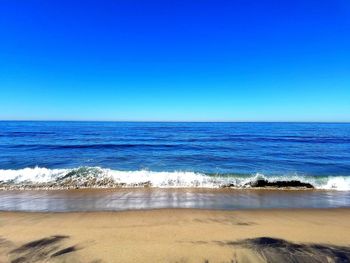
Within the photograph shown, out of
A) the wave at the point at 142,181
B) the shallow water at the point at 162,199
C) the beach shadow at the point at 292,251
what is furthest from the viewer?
the wave at the point at 142,181

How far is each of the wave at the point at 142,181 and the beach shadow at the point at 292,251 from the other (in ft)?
17.5

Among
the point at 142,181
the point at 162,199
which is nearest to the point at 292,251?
the point at 162,199

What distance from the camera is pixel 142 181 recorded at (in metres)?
10.3

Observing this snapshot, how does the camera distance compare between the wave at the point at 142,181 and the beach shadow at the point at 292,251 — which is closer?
the beach shadow at the point at 292,251

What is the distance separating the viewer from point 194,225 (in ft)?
17.8

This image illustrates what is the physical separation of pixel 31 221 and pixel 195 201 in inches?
187

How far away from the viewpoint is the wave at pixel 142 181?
994cm

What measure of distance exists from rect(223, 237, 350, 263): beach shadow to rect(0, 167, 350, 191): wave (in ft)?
17.5

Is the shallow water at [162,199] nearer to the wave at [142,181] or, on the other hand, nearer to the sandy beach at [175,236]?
the wave at [142,181]

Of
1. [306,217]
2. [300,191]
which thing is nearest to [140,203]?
[306,217]

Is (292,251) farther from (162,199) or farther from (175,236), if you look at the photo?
(162,199)

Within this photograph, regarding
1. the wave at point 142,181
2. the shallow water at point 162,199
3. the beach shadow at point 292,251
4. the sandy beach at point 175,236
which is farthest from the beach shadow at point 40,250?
the wave at point 142,181

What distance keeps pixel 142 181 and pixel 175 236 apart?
5685 mm

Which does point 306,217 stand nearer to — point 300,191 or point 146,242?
point 300,191
